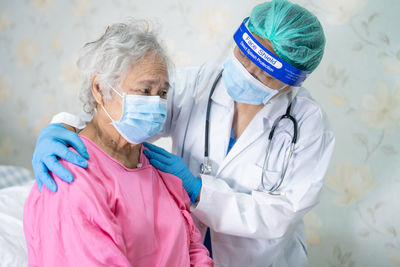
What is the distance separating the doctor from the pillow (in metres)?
1.16

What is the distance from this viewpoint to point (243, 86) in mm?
1345

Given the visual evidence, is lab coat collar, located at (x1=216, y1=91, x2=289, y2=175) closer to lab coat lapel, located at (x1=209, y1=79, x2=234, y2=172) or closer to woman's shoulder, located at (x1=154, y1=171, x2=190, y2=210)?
lab coat lapel, located at (x1=209, y1=79, x2=234, y2=172)

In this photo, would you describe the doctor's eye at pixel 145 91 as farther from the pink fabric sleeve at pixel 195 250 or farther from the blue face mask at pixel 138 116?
the pink fabric sleeve at pixel 195 250

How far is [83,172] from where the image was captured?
992 mm

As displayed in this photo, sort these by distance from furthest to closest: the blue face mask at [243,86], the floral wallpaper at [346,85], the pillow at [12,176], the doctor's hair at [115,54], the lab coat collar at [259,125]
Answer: the pillow at [12,176], the floral wallpaper at [346,85], the lab coat collar at [259,125], the blue face mask at [243,86], the doctor's hair at [115,54]

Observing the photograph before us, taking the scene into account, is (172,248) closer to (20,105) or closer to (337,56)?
(337,56)

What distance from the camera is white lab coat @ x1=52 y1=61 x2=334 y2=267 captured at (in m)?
1.41

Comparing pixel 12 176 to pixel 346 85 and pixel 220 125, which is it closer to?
pixel 220 125

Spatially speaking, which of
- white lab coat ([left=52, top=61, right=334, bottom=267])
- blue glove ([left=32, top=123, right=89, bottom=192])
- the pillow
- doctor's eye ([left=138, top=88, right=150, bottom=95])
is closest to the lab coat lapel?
white lab coat ([left=52, top=61, right=334, bottom=267])

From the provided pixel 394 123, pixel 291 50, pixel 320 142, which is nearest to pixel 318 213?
pixel 394 123

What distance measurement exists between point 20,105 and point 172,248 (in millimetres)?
2354

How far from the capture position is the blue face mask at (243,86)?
133 cm

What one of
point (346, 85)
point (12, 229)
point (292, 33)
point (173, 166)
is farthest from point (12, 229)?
point (346, 85)

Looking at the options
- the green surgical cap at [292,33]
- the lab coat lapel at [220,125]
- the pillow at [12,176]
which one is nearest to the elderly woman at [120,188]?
the lab coat lapel at [220,125]
